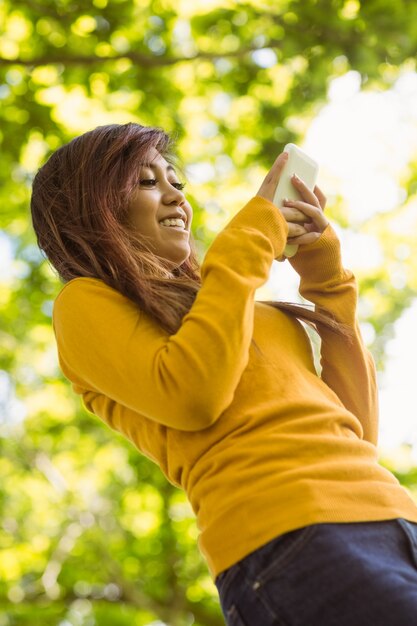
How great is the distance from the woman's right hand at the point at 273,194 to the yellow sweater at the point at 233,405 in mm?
49

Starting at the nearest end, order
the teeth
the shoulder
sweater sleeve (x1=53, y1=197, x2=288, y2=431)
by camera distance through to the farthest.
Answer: sweater sleeve (x1=53, y1=197, x2=288, y2=431) → the shoulder → the teeth

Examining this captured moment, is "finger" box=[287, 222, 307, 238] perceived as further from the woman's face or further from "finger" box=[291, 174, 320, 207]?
the woman's face

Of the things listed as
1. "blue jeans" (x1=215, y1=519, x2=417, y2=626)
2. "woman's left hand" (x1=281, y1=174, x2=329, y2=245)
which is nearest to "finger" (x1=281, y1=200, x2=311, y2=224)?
"woman's left hand" (x1=281, y1=174, x2=329, y2=245)

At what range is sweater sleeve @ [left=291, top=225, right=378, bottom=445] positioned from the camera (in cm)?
145

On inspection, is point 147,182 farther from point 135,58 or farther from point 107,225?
point 135,58

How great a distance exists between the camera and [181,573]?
6.69 metres

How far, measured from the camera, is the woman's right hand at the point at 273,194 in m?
1.33

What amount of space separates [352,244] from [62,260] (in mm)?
5161

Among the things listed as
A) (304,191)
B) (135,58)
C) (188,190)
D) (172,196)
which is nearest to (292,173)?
(304,191)

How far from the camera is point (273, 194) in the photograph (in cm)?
133

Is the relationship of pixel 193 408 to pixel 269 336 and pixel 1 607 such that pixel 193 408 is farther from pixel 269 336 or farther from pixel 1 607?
pixel 1 607

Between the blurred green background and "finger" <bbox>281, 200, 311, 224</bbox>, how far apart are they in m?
0.52

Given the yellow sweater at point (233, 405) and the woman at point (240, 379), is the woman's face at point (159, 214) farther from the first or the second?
the yellow sweater at point (233, 405)

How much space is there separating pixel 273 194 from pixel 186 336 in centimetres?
33
